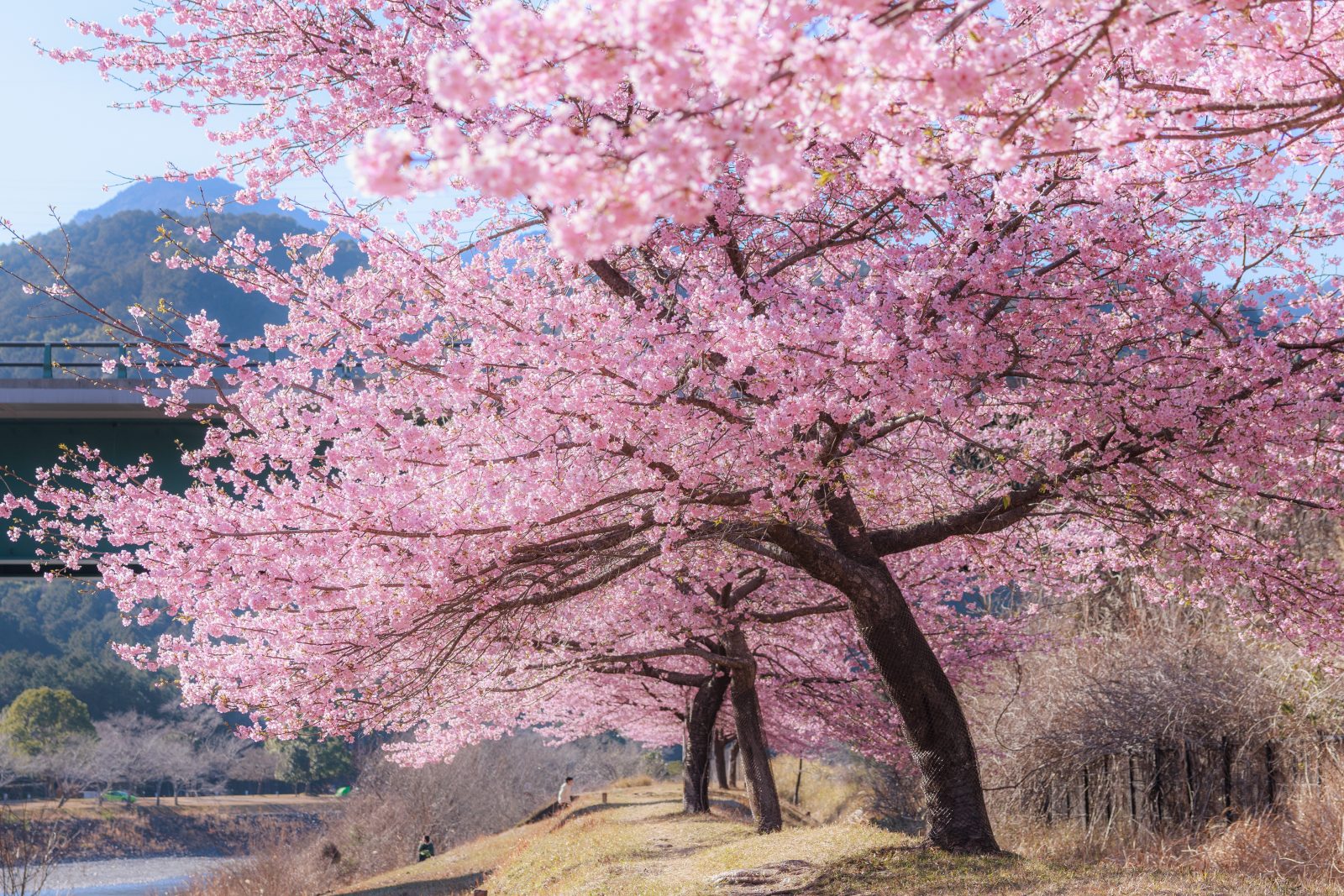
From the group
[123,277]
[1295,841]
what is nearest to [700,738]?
[1295,841]

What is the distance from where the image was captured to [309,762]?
198 ft

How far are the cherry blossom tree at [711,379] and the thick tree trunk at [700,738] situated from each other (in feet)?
30.8

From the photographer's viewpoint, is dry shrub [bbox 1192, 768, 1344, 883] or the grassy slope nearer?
the grassy slope

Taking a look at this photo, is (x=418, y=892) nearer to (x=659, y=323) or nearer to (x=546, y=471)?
(x=546, y=471)

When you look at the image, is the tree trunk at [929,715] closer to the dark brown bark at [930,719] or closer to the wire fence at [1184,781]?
the dark brown bark at [930,719]

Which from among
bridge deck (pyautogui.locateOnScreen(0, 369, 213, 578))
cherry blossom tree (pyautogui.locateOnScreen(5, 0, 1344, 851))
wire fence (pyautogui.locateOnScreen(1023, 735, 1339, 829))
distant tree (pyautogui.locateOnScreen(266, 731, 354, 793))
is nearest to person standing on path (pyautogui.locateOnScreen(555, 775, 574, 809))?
bridge deck (pyautogui.locateOnScreen(0, 369, 213, 578))

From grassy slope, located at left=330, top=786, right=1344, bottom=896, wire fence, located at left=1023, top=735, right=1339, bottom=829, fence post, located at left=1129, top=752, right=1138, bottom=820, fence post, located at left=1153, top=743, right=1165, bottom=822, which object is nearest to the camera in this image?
grassy slope, located at left=330, top=786, right=1344, bottom=896

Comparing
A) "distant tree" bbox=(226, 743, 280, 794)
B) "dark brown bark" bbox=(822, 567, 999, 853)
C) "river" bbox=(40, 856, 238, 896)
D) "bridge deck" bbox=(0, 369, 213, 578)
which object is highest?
"bridge deck" bbox=(0, 369, 213, 578)

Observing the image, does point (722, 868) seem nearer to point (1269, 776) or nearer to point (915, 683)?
point (915, 683)

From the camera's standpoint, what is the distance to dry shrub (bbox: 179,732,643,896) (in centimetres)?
2491

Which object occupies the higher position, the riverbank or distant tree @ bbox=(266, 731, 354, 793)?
distant tree @ bbox=(266, 731, 354, 793)

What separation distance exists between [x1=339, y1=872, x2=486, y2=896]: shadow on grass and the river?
14.0 meters

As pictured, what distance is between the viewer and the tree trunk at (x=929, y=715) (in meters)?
9.77

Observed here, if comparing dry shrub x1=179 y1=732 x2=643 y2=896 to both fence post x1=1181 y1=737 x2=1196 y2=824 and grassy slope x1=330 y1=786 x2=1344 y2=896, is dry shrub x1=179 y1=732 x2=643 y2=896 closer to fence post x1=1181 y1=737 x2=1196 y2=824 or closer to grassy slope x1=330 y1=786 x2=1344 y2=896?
grassy slope x1=330 y1=786 x2=1344 y2=896
